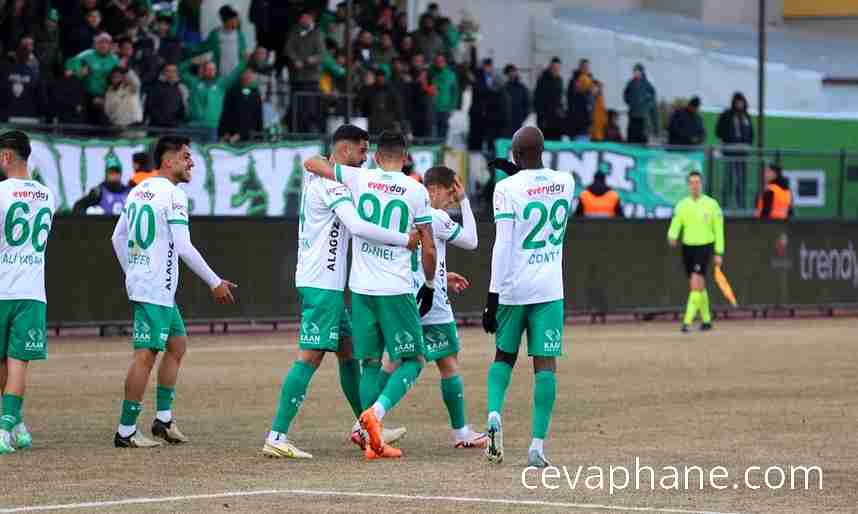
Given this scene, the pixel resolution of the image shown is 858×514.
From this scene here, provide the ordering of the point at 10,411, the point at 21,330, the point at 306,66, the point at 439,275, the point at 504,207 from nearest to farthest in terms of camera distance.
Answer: the point at 504,207
the point at 10,411
the point at 21,330
the point at 439,275
the point at 306,66

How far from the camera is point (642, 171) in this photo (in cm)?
3309

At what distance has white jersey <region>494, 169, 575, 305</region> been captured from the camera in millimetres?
12406

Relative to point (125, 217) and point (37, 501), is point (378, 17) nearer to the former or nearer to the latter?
point (125, 217)

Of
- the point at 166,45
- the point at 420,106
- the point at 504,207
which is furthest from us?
the point at 420,106

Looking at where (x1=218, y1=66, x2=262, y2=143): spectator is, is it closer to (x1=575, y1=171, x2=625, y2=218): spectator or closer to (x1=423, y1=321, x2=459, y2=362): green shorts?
(x1=575, y1=171, x2=625, y2=218): spectator

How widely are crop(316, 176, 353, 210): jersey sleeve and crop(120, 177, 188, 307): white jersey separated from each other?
114 cm

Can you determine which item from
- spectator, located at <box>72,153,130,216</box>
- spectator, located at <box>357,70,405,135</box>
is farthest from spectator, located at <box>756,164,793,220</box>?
spectator, located at <box>72,153,130,216</box>

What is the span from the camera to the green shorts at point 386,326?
1277cm

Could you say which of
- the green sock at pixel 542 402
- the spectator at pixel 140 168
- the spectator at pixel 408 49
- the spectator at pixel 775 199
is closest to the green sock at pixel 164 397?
the green sock at pixel 542 402

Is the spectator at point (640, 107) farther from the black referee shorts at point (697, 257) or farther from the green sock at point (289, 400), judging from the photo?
the green sock at point (289, 400)

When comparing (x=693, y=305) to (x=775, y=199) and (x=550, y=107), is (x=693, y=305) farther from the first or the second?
(x=550, y=107)

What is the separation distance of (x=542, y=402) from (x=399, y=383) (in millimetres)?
1048

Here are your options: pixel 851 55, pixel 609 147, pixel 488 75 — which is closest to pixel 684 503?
pixel 609 147

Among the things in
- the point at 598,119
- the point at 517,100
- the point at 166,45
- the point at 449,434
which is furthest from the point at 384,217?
the point at 598,119
